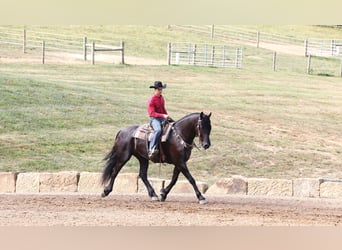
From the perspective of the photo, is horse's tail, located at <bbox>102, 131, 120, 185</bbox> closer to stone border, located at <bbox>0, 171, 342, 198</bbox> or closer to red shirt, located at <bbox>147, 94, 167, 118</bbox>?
stone border, located at <bbox>0, 171, 342, 198</bbox>

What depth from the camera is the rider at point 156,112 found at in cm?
1338

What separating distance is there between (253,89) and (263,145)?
40.9 ft

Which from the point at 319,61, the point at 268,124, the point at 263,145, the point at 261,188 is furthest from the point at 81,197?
the point at 319,61

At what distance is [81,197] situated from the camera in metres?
14.7

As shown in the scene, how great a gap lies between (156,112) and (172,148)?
85cm

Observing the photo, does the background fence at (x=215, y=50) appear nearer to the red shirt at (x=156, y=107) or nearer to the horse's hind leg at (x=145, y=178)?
the horse's hind leg at (x=145, y=178)

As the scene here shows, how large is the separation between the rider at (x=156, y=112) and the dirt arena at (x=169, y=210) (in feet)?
2.92

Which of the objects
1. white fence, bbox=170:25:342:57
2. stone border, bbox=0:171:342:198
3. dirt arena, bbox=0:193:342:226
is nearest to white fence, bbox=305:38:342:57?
white fence, bbox=170:25:342:57

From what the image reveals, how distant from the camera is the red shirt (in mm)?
13508

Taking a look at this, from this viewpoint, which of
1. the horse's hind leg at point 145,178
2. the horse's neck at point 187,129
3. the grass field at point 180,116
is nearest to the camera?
the horse's neck at point 187,129

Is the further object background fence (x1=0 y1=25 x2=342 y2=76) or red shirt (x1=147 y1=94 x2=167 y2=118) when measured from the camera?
background fence (x1=0 y1=25 x2=342 y2=76)

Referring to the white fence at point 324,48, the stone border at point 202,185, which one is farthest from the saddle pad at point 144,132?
the white fence at point 324,48

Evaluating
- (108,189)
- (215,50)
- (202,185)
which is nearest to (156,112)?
(108,189)

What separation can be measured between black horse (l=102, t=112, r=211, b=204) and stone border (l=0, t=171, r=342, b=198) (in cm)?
81
